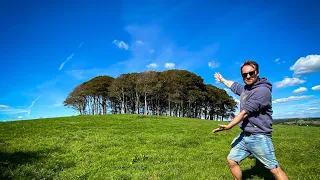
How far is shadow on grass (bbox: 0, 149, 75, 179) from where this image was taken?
9883mm

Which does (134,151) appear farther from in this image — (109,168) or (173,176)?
(173,176)

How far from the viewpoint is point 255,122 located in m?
6.89

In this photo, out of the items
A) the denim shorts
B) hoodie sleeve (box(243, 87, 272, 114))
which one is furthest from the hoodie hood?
the denim shorts

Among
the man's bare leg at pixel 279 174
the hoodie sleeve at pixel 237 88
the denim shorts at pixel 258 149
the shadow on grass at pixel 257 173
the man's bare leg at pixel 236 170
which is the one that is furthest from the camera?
the shadow on grass at pixel 257 173

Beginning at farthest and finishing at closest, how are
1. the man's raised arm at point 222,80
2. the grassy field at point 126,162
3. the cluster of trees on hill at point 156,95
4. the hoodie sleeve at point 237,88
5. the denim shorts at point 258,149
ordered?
the cluster of trees on hill at point 156,95 < the grassy field at point 126,162 < the man's raised arm at point 222,80 < the hoodie sleeve at point 237,88 < the denim shorts at point 258,149

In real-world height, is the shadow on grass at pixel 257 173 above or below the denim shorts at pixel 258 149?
below

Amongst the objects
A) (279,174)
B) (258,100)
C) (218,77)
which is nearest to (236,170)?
(279,174)

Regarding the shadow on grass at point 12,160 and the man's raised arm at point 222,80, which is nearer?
the man's raised arm at point 222,80

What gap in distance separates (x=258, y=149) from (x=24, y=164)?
10.4m

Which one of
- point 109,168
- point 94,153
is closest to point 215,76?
point 109,168

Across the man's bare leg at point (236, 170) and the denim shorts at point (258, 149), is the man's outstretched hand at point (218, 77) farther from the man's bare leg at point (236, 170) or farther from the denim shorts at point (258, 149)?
the man's bare leg at point (236, 170)

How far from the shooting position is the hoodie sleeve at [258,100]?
6.69 m

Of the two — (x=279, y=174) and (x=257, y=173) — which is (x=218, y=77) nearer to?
(x=279, y=174)

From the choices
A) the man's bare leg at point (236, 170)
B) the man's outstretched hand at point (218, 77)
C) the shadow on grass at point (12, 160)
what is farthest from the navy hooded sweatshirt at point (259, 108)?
the shadow on grass at point (12, 160)
